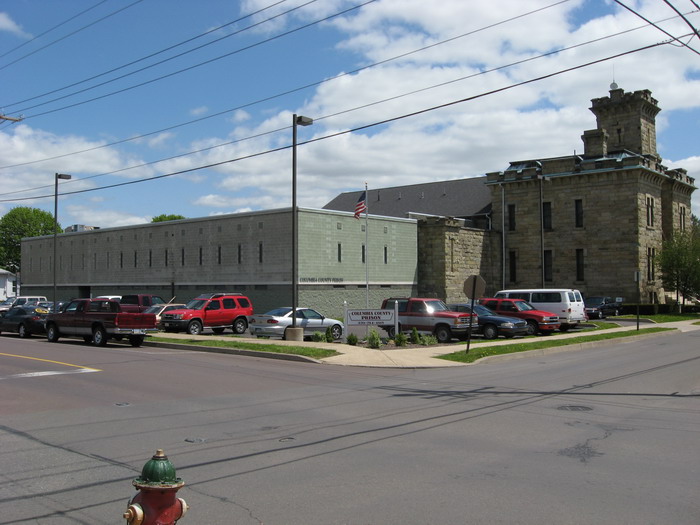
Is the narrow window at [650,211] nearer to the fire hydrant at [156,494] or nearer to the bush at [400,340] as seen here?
the bush at [400,340]

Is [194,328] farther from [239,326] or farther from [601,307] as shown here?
[601,307]

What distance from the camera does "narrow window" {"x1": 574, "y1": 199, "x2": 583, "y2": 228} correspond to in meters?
51.8

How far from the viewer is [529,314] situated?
29172 millimetres

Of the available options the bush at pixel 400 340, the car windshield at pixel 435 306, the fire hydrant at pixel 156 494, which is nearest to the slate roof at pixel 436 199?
the car windshield at pixel 435 306

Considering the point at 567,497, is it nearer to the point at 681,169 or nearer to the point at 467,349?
the point at 467,349

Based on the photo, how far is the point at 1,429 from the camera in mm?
9242

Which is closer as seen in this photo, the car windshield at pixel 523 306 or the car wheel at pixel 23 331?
the car windshield at pixel 523 306

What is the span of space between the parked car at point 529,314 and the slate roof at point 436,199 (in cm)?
2871

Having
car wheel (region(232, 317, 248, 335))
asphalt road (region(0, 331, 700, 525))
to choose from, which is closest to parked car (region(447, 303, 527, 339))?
car wheel (region(232, 317, 248, 335))

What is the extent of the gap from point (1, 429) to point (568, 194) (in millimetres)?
49370

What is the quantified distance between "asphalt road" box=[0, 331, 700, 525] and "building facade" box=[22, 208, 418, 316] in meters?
22.6

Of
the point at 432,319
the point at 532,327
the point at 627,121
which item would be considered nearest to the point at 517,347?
the point at 432,319

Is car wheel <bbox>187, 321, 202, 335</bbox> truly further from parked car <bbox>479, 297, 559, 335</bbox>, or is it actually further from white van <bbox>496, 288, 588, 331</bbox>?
white van <bbox>496, 288, 588, 331</bbox>

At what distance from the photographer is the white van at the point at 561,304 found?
102 ft
